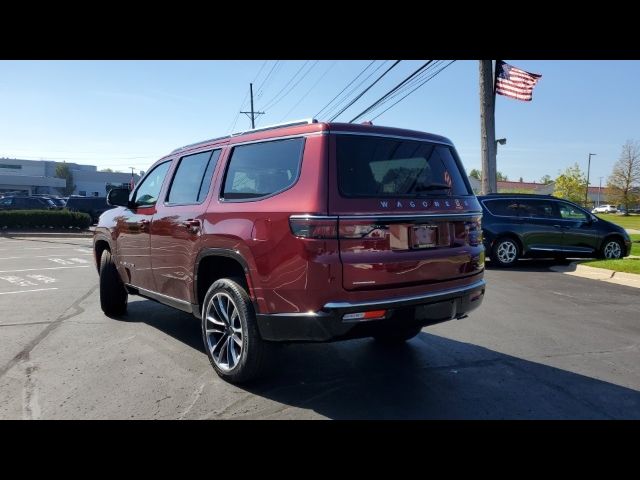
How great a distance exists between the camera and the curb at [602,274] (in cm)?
877

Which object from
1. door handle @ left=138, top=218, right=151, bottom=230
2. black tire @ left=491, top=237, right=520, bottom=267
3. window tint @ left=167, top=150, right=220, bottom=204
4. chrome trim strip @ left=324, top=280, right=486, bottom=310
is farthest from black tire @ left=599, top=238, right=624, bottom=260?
door handle @ left=138, top=218, right=151, bottom=230

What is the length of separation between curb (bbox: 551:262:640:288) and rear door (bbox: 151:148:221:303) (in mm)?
8291

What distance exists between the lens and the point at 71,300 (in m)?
7.19

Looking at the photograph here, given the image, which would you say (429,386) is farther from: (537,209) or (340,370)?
(537,209)

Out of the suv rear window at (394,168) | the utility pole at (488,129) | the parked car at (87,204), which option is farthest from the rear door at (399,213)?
the parked car at (87,204)

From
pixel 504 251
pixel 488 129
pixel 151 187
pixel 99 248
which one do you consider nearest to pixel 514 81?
pixel 488 129

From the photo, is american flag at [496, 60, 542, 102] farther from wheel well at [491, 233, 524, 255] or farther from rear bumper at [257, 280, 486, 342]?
rear bumper at [257, 280, 486, 342]

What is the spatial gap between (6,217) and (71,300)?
19.7 m

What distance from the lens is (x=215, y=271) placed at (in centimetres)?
402

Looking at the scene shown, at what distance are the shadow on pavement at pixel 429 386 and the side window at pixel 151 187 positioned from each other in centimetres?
174

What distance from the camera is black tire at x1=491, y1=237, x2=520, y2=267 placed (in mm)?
11023

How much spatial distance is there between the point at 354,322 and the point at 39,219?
24.9 m
